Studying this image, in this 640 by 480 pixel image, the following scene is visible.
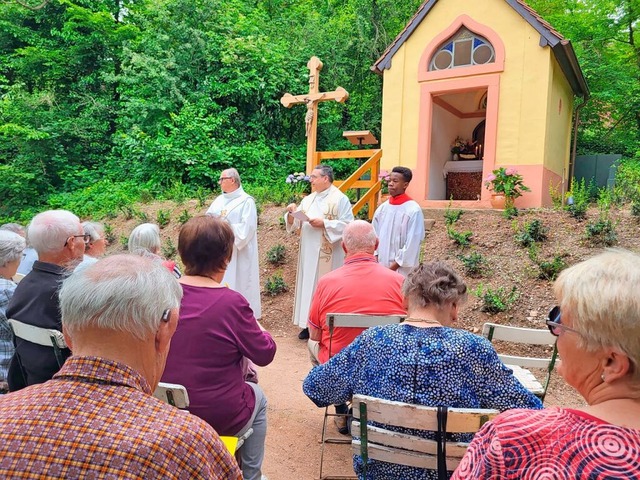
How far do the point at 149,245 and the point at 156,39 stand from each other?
12.8 meters

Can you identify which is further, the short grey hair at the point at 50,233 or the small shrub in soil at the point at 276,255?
the small shrub in soil at the point at 276,255

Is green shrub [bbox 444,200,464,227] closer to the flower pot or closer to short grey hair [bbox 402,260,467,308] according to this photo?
the flower pot

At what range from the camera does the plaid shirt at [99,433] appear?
96 centimetres

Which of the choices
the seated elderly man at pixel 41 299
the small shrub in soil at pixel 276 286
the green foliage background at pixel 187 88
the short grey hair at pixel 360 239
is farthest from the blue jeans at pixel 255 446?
the green foliage background at pixel 187 88

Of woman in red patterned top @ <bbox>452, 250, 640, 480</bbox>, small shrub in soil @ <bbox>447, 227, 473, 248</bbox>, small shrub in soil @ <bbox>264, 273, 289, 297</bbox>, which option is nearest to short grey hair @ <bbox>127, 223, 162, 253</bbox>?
woman in red patterned top @ <bbox>452, 250, 640, 480</bbox>

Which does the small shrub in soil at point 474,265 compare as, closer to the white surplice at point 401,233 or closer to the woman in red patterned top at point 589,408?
the white surplice at point 401,233

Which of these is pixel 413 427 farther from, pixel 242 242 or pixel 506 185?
pixel 506 185

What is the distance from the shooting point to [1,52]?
16.9m

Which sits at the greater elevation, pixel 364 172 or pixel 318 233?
pixel 364 172

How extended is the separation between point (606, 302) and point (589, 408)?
0.81 feet

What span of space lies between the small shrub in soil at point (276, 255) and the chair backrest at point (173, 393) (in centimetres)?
651

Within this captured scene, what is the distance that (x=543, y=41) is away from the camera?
8555 mm

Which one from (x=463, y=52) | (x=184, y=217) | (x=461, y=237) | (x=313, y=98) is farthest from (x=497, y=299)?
(x=184, y=217)

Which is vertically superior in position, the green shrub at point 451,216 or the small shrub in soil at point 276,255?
the green shrub at point 451,216
